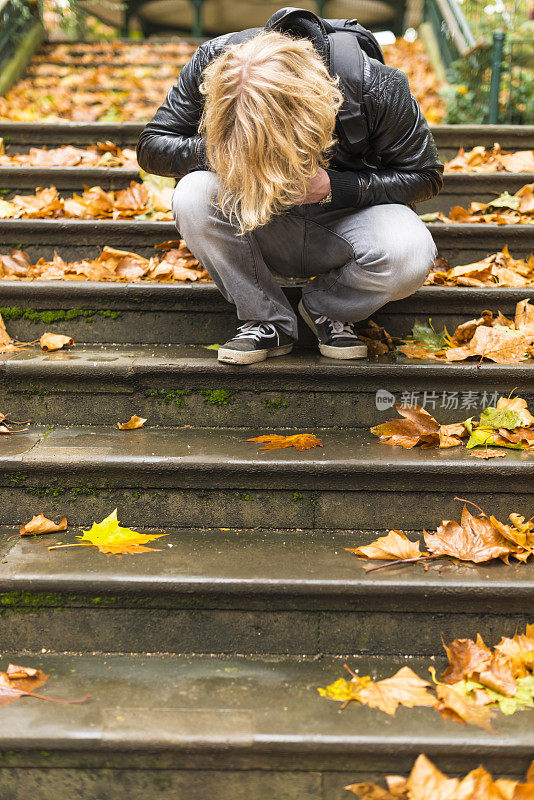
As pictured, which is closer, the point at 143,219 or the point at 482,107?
the point at 143,219

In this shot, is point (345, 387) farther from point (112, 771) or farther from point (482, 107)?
point (482, 107)

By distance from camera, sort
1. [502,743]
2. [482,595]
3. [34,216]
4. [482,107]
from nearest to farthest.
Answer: [502,743], [482,595], [34,216], [482,107]

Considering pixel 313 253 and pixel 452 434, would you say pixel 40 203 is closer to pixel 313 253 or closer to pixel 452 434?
pixel 313 253

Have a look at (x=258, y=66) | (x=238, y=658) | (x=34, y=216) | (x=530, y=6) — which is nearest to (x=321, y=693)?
(x=238, y=658)

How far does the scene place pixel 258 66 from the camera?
70.9 inches

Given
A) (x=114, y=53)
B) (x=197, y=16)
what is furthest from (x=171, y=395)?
(x=197, y=16)

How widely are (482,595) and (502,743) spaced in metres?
0.36

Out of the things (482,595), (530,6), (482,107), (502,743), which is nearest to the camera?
(502,743)

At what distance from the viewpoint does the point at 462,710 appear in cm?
151

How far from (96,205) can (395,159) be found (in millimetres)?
1365

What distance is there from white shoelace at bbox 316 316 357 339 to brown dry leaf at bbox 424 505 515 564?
74 cm

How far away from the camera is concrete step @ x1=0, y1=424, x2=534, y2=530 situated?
194 centimetres

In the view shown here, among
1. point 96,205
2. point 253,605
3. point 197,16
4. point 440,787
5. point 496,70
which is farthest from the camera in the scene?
point 197,16

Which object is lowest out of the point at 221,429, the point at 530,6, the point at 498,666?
the point at 498,666
